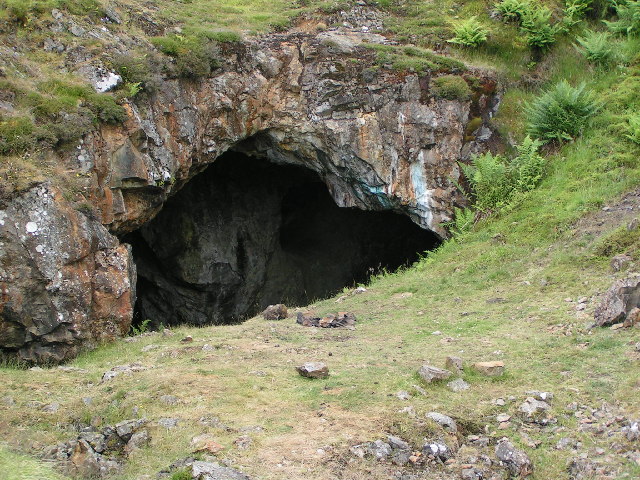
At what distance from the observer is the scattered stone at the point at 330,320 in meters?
10.6

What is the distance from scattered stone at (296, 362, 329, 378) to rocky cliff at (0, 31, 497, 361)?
15.2 ft

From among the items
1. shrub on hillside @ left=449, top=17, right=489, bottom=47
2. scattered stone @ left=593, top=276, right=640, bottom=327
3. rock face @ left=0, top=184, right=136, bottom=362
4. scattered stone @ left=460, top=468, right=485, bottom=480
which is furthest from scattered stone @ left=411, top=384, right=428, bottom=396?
shrub on hillside @ left=449, top=17, right=489, bottom=47

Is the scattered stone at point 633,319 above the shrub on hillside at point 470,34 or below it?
below

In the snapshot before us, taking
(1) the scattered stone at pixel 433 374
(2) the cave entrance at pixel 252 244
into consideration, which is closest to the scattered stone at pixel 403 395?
(1) the scattered stone at pixel 433 374

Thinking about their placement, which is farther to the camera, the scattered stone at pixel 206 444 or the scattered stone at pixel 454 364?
the scattered stone at pixel 454 364

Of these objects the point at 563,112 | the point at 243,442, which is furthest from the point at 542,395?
the point at 563,112

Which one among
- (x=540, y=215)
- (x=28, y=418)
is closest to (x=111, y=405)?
(x=28, y=418)

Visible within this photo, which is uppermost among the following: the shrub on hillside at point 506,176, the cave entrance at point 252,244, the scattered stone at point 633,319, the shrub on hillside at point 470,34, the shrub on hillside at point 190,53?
the shrub on hillside at point 470,34

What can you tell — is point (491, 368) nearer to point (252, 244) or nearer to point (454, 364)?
point (454, 364)

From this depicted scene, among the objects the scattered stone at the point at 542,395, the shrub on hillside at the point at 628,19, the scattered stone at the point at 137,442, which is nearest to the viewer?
the scattered stone at the point at 137,442

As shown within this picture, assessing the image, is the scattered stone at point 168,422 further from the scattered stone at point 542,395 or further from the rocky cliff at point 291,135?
the rocky cliff at point 291,135

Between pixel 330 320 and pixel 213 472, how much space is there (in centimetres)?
562

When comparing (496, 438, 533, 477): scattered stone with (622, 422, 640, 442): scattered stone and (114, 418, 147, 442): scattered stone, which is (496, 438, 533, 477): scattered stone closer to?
(622, 422, 640, 442): scattered stone

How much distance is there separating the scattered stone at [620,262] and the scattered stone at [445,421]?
5.08 metres
